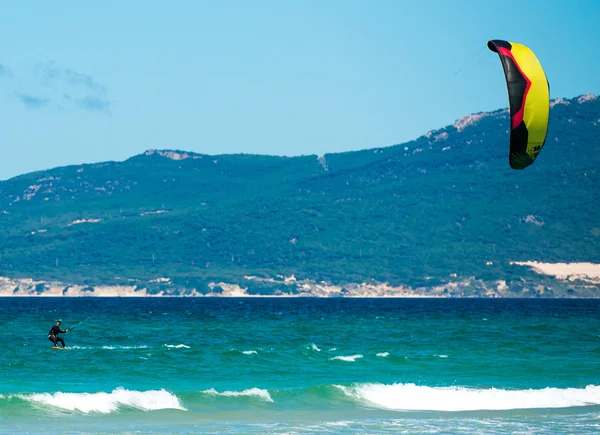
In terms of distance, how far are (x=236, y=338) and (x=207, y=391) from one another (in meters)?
22.0

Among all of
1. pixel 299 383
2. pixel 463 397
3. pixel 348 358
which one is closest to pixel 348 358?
pixel 348 358

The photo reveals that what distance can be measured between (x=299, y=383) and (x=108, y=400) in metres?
7.47

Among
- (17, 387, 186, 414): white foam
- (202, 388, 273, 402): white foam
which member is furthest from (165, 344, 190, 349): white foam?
(17, 387, 186, 414): white foam

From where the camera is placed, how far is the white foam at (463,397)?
33844 millimetres

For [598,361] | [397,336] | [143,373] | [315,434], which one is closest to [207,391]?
[143,373]

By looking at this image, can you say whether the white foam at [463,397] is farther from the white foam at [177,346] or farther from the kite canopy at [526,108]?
the white foam at [177,346]

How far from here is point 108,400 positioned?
32.9 metres

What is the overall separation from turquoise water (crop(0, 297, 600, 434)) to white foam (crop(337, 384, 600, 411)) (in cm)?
6

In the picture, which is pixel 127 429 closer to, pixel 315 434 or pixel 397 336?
pixel 315 434

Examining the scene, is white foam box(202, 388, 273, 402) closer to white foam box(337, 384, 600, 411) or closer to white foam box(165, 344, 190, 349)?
white foam box(337, 384, 600, 411)

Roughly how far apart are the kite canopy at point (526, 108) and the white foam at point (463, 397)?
9718 millimetres

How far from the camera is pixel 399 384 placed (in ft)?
120

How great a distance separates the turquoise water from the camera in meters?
29.6

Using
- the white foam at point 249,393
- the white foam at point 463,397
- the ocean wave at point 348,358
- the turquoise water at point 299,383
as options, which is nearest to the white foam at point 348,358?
the ocean wave at point 348,358
